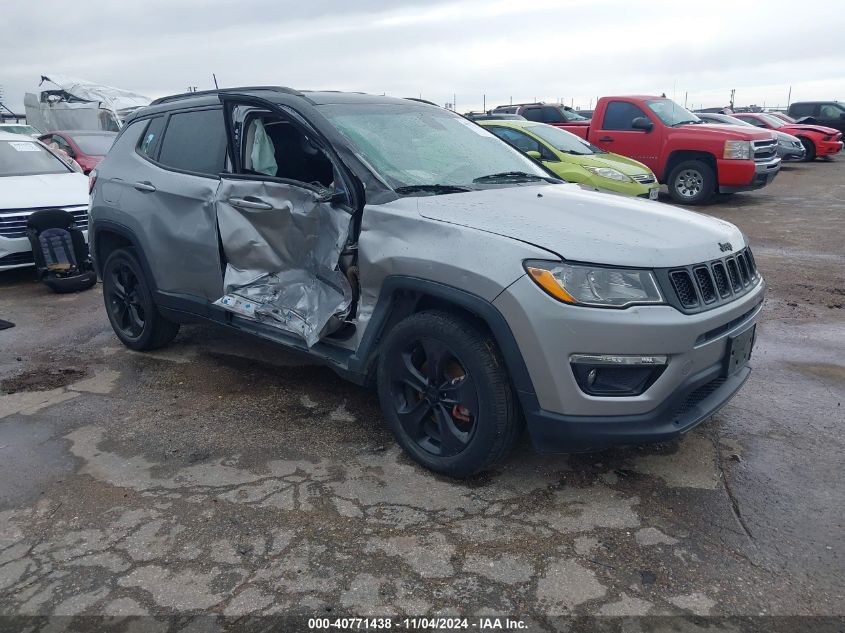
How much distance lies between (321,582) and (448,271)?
1.36 m

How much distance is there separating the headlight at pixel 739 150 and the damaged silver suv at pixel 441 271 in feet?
28.7

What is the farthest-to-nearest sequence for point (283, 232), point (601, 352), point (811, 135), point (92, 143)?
1. point (811, 135)
2. point (92, 143)
3. point (283, 232)
4. point (601, 352)

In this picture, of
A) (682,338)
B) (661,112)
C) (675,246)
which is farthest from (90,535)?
(661,112)

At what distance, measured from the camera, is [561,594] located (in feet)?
8.14

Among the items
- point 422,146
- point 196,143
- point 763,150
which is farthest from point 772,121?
point 196,143

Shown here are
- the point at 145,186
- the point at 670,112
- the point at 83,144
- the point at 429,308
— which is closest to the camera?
the point at 429,308

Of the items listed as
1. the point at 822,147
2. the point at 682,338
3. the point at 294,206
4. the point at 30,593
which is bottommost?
the point at 822,147

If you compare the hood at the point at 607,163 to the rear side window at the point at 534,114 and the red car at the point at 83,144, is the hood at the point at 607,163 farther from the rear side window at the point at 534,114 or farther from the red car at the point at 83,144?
the red car at the point at 83,144

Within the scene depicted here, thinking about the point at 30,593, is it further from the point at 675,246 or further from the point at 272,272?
the point at 675,246

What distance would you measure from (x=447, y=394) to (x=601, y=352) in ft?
2.50

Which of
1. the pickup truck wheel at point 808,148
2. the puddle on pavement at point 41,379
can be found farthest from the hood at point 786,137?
the puddle on pavement at point 41,379

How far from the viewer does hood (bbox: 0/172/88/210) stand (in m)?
7.37

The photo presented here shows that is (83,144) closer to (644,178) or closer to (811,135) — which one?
(644,178)

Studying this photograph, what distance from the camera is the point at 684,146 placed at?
39.7 ft
